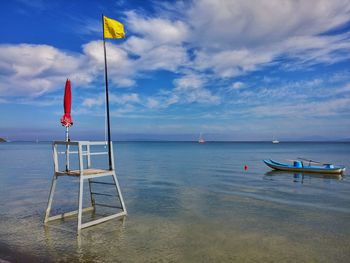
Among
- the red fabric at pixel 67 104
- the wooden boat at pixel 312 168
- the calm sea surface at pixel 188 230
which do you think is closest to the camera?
the calm sea surface at pixel 188 230

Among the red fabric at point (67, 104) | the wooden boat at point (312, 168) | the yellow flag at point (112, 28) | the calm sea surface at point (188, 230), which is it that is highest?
the yellow flag at point (112, 28)

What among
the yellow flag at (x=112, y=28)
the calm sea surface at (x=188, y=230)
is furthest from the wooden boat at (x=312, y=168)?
the yellow flag at (x=112, y=28)

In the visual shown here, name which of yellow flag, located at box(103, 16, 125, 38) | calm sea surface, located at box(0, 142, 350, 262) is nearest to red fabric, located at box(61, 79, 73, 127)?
yellow flag, located at box(103, 16, 125, 38)

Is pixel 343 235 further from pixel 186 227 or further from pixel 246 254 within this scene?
pixel 186 227

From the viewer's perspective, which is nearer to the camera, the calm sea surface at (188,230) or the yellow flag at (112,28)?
the calm sea surface at (188,230)

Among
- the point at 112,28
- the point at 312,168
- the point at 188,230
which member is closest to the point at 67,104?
the point at 112,28

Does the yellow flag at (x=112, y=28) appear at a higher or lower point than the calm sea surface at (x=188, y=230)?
higher

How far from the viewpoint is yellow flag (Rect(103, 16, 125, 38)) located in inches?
475

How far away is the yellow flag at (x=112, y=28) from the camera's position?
12.1 m

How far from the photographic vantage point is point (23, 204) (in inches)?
582

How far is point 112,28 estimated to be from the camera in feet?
40.0

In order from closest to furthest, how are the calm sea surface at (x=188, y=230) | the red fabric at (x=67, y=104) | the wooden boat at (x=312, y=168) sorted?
the calm sea surface at (x=188, y=230), the red fabric at (x=67, y=104), the wooden boat at (x=312, y=168)

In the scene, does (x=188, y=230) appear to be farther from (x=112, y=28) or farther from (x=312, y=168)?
(x=312, y=168)

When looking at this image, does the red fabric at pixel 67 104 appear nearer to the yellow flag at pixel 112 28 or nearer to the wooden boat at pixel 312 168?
the yellow flag at pixel 112 28
